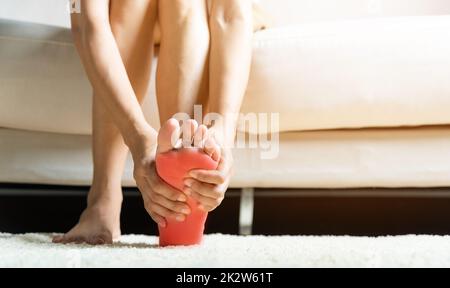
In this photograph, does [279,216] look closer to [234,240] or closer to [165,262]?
[234,240]

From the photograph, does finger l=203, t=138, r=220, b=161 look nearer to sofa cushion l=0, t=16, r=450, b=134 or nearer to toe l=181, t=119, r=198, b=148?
toe l=181, t=119, r=198, b=148

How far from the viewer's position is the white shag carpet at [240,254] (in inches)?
29.0

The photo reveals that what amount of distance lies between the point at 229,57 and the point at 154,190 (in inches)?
9.7

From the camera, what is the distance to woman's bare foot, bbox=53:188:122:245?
100 cm

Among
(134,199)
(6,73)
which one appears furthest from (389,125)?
(6,73)

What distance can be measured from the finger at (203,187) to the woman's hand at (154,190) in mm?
25

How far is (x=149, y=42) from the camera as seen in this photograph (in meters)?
1.07

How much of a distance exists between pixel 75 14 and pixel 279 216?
0.59 meters

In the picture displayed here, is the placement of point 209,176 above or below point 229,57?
below

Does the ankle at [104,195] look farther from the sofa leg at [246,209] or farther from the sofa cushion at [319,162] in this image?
the sofa leg at [246,209]

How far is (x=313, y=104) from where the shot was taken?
45.8 inches

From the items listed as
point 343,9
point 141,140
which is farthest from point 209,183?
point 343,9

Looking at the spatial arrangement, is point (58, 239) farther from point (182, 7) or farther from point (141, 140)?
point (182, 7)

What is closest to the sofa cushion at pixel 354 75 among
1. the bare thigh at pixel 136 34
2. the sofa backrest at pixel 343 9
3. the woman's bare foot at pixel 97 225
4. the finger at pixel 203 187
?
the bare thigh at pixel 136 34
